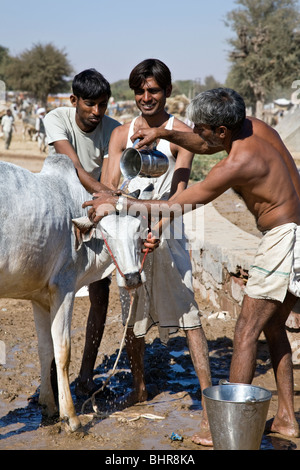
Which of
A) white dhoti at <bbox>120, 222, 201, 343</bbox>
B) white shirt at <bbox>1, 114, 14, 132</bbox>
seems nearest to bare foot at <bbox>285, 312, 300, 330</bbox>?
white dhoti at <bbox>120, 222, 201, 343</bbox>

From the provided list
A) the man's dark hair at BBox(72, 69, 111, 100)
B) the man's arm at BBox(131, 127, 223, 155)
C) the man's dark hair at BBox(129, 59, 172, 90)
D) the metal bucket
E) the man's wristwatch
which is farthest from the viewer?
the man's dark hair at BBox(72, 69, 111, 100)

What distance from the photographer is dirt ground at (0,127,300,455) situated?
12.0ft

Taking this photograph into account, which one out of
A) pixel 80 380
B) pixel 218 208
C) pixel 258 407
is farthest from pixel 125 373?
pixel 218 208

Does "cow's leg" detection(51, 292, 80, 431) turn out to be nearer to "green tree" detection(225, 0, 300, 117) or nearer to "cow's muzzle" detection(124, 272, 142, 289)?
"cow's muzzle" detection(124, 272, 142, 289)

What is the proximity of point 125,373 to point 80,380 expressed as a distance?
21.4 inches

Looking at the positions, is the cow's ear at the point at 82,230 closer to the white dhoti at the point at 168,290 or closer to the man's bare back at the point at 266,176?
the white dhoti at the point at 168,290

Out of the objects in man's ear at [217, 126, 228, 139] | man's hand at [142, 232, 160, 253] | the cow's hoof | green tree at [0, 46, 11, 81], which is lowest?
the cow's hoof

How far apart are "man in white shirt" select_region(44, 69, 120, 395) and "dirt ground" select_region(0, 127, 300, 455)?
371mm

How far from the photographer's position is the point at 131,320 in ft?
13.7

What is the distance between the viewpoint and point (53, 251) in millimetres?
3623

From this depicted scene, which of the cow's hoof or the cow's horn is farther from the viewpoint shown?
the cow's hoof

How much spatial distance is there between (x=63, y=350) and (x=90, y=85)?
1.71 metres

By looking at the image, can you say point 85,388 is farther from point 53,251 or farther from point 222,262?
point 222,262

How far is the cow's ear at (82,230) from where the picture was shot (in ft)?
12.1
